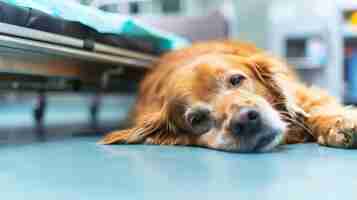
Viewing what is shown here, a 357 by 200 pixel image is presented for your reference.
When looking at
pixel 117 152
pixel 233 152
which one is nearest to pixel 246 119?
pixel 233 152

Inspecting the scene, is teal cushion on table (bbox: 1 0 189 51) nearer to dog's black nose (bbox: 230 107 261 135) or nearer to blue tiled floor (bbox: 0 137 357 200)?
blue tiled floor (bbox: 0 137 357 200)

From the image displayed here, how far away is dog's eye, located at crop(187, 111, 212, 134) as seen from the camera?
5.70 ft

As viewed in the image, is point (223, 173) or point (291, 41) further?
point (291, 41)

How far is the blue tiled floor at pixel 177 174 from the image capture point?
0.95 meters

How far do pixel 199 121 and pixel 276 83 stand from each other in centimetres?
39

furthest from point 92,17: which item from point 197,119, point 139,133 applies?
point 197,119

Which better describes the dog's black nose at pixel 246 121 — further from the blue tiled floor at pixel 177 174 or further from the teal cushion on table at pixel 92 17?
the teal cushion on table at pixel 92 17

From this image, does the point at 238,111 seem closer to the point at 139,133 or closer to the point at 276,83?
the point at 276,83

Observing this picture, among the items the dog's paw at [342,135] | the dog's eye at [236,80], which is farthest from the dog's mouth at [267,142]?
the dog's eye at [236,80]

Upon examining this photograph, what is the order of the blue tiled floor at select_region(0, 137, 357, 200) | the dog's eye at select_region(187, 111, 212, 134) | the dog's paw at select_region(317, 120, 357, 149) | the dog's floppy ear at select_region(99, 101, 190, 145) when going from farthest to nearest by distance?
the dog's floppy ear at select_region(99, 101, 190, 145), the dog's eye at select_region(187, 111, 212, 134), the dog's paw at select_region(317, 120, 357, 149), the blue tiled floor at select_region(0, 137, 357, 200)

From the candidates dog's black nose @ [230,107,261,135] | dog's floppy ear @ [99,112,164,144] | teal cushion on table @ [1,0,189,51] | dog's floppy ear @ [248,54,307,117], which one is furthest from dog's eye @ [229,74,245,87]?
teal cushion on table @ [1,0,189,51]

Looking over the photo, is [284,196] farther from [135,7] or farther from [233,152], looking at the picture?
[135,7]

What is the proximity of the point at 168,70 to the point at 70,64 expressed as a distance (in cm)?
78

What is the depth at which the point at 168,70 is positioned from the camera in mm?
2234
